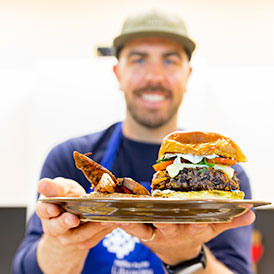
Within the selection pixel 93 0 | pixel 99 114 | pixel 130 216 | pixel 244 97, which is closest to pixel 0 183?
pixel 99 114

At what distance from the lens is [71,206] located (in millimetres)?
828

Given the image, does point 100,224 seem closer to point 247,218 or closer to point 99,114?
point 247,218

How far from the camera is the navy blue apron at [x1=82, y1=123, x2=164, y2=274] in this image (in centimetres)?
170

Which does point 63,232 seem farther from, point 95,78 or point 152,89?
point 95,78

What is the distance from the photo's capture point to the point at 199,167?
3.28ft

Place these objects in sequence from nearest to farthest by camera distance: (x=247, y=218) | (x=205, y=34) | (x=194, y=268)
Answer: (x=247, y=218) → (x=194, y=268) → (x=205, y=34)

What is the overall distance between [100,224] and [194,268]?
1.19 feet

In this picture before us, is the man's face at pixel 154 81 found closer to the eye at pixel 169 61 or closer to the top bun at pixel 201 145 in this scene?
the eye at pixel 169 61

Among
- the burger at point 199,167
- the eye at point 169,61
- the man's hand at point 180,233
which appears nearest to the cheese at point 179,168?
the burger at point 199,167

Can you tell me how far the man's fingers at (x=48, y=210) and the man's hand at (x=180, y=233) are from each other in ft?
0.54

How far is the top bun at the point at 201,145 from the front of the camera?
3.19 ft

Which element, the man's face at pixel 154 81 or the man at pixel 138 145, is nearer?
Answer: the man at pixel 138 145

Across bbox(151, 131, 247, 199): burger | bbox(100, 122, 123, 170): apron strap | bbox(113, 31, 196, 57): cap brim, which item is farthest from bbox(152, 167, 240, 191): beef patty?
bbox(113, 31, 196, 57): cap brim

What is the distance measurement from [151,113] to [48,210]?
3.49ft
